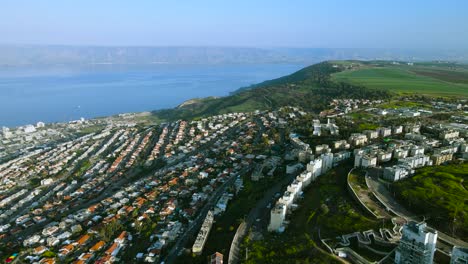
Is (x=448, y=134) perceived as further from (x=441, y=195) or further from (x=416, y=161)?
(x=441, y=195)

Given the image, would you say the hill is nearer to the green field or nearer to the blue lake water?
the green field

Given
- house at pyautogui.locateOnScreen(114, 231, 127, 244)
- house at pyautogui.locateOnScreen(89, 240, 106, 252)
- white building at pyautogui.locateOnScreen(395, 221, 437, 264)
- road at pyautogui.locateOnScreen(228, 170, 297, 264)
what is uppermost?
white building at pyautogui.locateOnScreen(395, 221, 437, 264)

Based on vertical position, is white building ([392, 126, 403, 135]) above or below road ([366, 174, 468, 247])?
above

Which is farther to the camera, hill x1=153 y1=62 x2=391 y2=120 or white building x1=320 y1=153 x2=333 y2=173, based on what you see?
hill x1=153 y1=62 x2=391 y2=120

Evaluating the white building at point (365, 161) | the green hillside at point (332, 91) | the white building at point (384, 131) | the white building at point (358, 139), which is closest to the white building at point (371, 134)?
the white building at point (384, 131)

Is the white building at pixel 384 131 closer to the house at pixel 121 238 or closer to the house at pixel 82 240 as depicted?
the house at pixel 121 238

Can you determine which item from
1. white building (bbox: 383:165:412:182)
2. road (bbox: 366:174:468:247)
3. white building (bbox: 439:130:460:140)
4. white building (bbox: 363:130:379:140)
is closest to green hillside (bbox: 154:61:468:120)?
white building (bbox: 363:130:379:140)

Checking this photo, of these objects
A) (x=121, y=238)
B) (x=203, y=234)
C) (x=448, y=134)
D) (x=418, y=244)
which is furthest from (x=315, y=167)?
(x=448, y=134)
